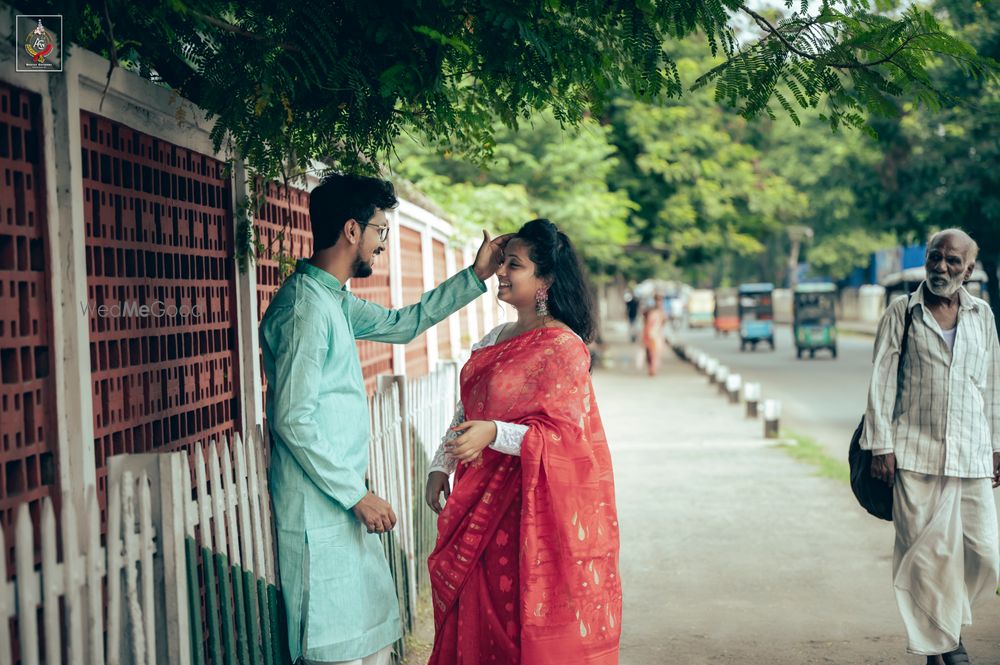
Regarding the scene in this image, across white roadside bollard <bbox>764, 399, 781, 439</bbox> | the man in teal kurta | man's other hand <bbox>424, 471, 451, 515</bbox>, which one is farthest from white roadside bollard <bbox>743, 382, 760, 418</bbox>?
the man in teal kurta

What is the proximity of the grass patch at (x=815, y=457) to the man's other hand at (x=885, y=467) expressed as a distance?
17.4 ft

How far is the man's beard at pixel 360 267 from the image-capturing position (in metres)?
3.88

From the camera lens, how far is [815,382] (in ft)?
75.2

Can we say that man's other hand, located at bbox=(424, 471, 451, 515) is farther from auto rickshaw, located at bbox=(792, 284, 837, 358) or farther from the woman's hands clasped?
auto rickshaw, located at bbox=(792, 284, 837, 358)

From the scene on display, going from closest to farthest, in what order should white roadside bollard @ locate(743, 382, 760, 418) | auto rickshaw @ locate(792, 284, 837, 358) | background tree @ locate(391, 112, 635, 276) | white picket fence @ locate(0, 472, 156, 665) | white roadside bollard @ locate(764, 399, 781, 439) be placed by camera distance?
white picket fence @ locate(0, 472, 156, 665)
white roadside bollard @ locate(764, 399, 781, 439)
white roadside bollard @ locate(743, 382, 760, 418)
background tree @ locate(391, 112, 635, 276)
auto rickshaw @ locate(792, 284, 837, 358)

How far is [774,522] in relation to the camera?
8992 millimetres

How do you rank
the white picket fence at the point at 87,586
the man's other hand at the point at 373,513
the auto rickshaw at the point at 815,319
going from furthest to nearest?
the auto rickshaw at the point at 815,319
the man's other hand at the point at 373,513
the white picket fence at the point at 87,586

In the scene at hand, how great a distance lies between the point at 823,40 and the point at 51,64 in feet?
8.76

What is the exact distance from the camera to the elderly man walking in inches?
199

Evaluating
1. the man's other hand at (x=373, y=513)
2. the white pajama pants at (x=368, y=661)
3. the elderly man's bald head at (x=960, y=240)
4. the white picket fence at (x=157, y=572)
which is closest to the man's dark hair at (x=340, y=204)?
the white picket fence at (x=157, y=572)

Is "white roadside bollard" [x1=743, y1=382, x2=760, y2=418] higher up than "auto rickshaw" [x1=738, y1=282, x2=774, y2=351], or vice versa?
"auto rickshaw" [x1=738, y1=282, x2=774, y2=351]

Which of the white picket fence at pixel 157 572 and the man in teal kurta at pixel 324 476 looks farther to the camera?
the man in teal kurta at pixel 324 476

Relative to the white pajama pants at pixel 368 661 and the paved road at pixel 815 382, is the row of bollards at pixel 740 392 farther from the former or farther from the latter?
the white pajama pants at pixel 368 661

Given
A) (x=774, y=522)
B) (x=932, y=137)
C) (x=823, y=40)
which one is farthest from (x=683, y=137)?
(x=823, y=40)
